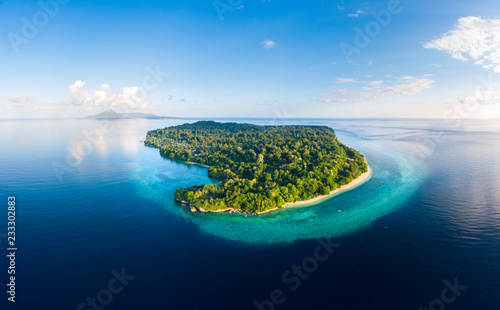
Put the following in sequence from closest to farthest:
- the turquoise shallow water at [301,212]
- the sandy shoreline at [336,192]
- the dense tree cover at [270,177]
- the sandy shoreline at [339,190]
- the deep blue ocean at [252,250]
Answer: the deep blue ocean at [252,250] → the turquoise shallow water at [301,212] → the dense tree cover at [270,177] → the sandy shoreline at [336,192] → the sandy shoreline at [339,190]

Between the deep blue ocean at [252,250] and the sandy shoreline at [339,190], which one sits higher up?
the sandy shoreline at [339,190]

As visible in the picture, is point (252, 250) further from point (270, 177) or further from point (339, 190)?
point (339, 190)

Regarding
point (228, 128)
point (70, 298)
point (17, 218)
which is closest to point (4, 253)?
point (17, 218)

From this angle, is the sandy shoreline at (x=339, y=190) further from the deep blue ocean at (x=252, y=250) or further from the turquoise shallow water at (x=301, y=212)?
the deep blue ocean at (x=252, y=250)

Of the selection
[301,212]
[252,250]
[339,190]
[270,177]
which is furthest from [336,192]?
[252,250]

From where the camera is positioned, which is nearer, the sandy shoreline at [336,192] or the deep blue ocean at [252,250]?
the deep blue ocean at [252,250]

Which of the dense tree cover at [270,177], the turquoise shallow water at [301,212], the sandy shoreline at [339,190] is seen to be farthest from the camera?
the sandy shoreline at [339,190]

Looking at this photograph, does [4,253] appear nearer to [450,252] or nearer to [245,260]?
[245,260]

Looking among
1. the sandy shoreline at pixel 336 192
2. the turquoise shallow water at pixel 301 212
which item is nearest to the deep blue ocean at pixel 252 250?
the turquoise shallow water at pixel 301 212
